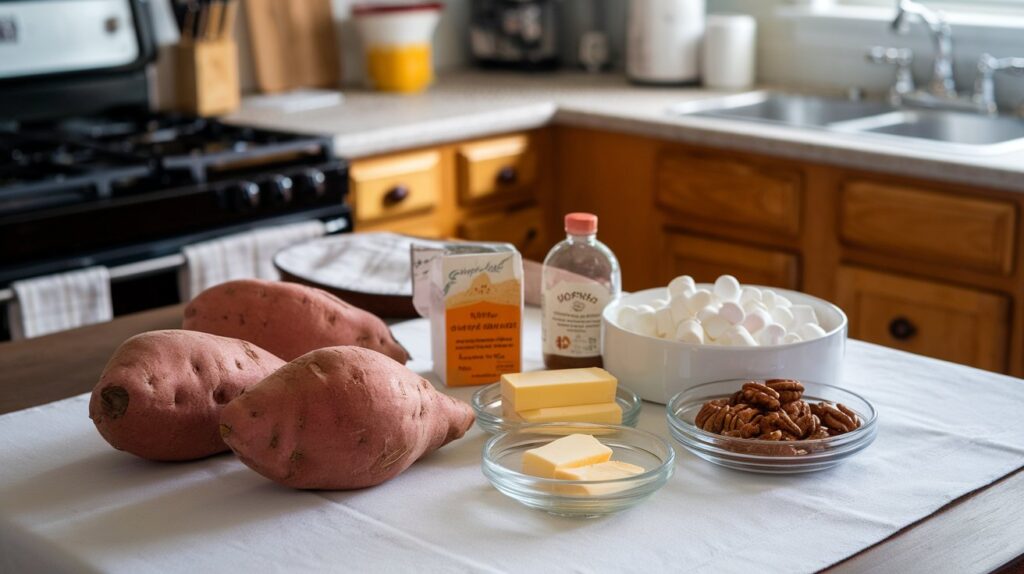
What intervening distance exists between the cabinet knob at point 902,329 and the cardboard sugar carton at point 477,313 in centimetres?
147

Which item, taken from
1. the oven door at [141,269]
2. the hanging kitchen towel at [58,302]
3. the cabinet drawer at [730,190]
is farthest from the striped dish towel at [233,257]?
the cabinet drawer at [730,190]

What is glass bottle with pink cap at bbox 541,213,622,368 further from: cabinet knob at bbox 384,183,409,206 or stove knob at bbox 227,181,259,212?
cabinet knob at bbox 384,183,409,206

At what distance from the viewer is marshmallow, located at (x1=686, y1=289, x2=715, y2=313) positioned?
4.21ft

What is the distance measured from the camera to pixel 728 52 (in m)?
3.40

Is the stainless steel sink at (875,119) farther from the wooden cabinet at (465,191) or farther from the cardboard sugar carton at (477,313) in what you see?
the cardboard sugar carton at (477,313)

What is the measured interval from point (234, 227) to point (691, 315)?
1472 mm

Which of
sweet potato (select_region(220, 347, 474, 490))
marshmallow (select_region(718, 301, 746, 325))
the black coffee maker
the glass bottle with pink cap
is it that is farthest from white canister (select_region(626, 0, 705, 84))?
sweet potato (select_region(220, 347, 474, 490))

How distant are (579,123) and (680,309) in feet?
6.28

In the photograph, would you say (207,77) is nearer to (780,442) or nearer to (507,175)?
(507,175)

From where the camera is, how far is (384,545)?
0.99 m

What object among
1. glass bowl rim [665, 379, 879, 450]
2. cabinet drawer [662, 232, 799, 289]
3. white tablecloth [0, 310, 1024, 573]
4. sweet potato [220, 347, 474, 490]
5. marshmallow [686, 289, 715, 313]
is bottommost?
cabinet drawer [662, 232, 799, 289]

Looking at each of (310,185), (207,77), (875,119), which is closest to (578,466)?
(310,185)

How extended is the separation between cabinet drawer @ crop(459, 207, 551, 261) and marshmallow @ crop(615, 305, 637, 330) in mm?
1690

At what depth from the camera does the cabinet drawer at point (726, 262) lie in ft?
9.20
